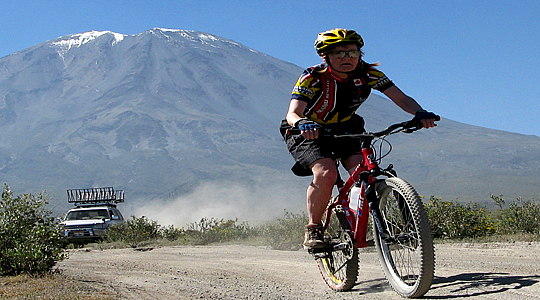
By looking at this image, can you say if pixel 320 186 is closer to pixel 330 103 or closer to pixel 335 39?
pixel 330 103

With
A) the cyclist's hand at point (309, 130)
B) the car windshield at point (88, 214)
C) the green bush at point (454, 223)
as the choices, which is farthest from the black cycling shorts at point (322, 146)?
the car windshield at point (88, 214)

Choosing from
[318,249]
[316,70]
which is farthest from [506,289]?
[316,70]

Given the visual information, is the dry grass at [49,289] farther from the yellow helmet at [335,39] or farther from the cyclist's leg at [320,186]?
the yellow helmet at [335,39]

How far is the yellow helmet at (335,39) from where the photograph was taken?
16.4 feet

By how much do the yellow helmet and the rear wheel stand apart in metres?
1.32

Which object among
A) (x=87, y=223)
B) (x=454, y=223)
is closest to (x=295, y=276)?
(x=454, y=223)

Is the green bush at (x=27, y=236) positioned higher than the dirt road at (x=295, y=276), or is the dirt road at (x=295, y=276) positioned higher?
the green bush at (x=27, y=236)

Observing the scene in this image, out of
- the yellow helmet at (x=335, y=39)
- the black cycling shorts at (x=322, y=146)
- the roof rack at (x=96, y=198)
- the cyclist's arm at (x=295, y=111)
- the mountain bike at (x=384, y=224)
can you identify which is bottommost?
the mountain bike at (x=384, y=224)

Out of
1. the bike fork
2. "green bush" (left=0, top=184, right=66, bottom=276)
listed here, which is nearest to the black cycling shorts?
the bike fork

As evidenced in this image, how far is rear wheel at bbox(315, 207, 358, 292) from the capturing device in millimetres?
5125

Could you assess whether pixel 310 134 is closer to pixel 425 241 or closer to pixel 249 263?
pixel 425 241

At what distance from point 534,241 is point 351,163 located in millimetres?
4248

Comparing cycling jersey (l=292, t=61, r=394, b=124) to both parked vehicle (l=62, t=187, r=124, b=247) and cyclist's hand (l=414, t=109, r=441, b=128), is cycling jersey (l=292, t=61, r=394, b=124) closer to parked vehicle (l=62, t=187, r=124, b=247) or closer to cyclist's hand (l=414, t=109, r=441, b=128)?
cyclist's hand (l=414, t=109, r=441, b=128)

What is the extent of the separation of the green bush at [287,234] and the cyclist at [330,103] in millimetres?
4860
